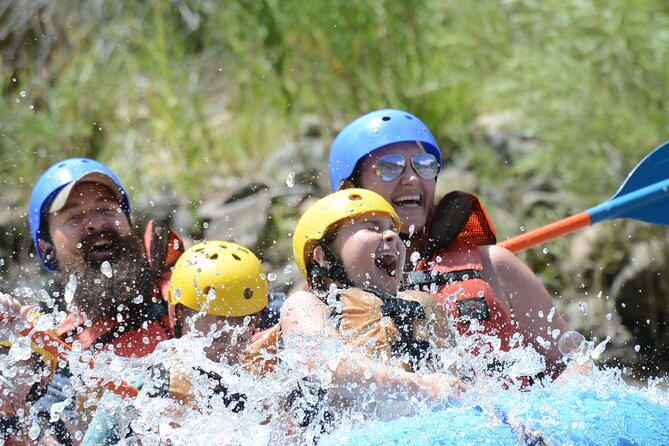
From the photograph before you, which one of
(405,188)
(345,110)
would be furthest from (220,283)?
(345,110)

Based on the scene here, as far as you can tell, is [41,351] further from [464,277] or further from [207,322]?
[464,277]

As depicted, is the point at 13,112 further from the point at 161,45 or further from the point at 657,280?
the point at 657,280

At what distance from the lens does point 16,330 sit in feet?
9.68

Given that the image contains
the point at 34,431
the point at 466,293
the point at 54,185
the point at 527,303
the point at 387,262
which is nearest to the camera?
the point at 387,262

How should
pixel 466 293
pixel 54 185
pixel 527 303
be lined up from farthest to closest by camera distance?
pixel 54 185
pixel 527 303
pixel 466 293

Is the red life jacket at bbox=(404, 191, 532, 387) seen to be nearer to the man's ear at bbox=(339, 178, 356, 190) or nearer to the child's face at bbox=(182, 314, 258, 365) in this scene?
the man's ear at bbox=(339, 178, 356, 190)

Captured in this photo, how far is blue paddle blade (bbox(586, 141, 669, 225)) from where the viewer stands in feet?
13.8

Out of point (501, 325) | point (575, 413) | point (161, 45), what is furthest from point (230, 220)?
point (575, 413)

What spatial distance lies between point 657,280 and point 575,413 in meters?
3.76

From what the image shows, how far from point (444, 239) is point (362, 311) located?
2.83 feet

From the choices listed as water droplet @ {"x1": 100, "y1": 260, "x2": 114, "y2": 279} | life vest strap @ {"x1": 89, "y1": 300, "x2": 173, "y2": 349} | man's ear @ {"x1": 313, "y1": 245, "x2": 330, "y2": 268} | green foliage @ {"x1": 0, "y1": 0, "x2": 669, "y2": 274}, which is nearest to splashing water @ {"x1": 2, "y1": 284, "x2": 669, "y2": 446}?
man's ear @ {"x1": 313, "y1": 245, "x2": 330, "y2": 268}

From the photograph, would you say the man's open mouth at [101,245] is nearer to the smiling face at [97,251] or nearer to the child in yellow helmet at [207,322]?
the smiling face at [97,251]

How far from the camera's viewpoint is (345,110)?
302 inches

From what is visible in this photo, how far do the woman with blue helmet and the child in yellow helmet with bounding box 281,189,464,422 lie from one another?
460mm
